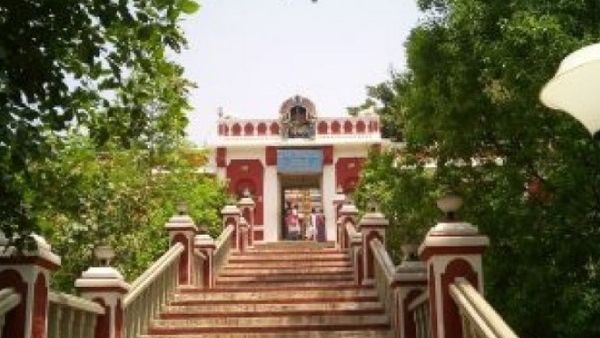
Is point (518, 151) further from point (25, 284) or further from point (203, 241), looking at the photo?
point (25, 284)

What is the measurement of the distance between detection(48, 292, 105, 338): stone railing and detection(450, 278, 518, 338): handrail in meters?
2.94

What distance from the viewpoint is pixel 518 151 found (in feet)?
34.6

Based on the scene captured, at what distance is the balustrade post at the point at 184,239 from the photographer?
12.0m

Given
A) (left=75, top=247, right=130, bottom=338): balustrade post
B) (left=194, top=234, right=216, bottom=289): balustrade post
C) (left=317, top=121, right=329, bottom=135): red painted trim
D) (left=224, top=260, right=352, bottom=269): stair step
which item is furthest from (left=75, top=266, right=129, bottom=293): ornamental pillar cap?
(left=317, top=121, right=329, bottom=135): red painted trim

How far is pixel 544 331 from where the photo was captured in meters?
9.77

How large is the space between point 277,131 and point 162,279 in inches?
805

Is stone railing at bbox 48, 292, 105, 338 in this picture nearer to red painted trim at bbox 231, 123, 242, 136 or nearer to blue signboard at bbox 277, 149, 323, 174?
blue signboard at bbox 277, 149, 323, 174

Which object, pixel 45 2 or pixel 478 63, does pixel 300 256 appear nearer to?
pixel 478 63

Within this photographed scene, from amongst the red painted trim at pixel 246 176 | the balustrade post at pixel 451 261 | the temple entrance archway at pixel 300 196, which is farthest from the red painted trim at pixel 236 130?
the balustrade post at pixel 451 261

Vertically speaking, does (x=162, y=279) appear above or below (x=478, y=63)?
below

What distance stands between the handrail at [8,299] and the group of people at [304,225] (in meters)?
21.7

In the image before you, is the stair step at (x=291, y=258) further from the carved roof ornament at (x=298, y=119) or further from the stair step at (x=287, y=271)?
the carved roof ornament at (x=298, y=119)

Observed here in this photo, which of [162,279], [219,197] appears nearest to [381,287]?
[162,279]

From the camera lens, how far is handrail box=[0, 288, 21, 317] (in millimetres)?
5098
